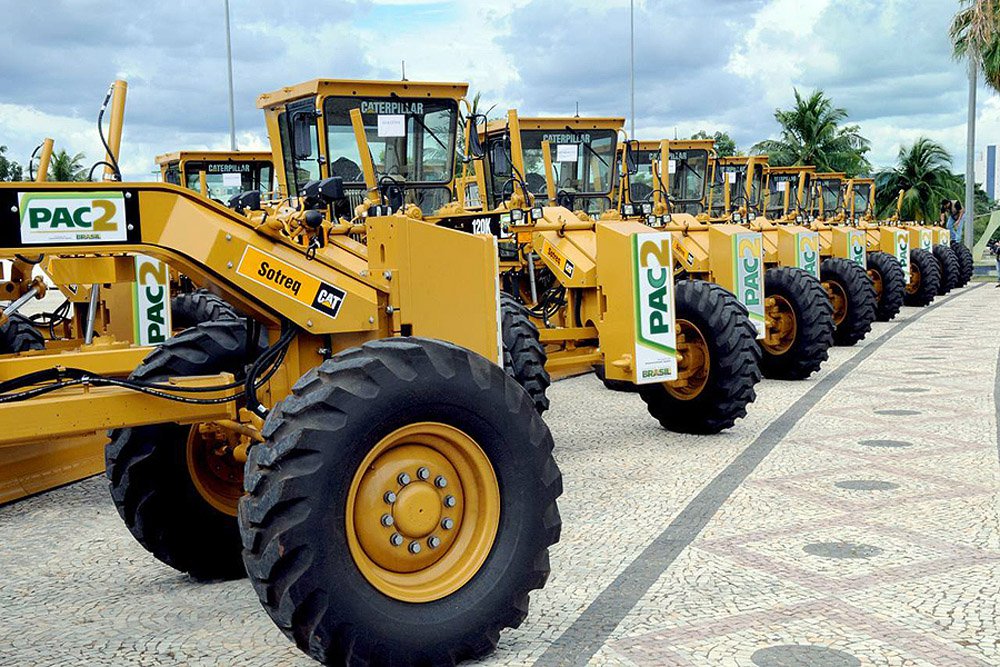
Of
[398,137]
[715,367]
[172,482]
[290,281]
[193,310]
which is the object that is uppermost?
[398,137]

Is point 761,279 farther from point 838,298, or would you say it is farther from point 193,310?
point 193,310

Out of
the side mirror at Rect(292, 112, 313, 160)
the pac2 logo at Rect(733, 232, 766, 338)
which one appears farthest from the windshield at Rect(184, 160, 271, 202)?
the pac2 logo at Rect(733, 232, 766, 338)

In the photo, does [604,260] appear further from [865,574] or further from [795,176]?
[795,176]

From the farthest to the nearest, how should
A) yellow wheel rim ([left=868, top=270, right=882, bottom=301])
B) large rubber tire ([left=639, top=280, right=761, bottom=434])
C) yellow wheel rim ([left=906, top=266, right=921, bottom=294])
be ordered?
yellow wheel rim ([left=906, top=266, right=921, bottom=294]) < yellow wheel rim ([left=868, top=270, right=882, bottom=301]) < large rubber tire ([left=639, top=280, right=761, bottom=434])

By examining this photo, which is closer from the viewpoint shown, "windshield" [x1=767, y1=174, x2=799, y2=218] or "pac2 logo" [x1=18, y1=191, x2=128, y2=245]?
"pac2 logo" [x1=18, y1=191, x2=128, y2=245]

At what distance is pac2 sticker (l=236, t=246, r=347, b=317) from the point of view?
4.39 meters

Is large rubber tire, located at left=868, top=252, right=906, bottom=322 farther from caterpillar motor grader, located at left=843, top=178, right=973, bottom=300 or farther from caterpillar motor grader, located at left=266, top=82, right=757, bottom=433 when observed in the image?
caterpillar motor grader, located at left=266, top=82, right=757, bottom=433

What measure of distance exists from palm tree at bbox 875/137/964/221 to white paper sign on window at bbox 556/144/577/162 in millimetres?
36631

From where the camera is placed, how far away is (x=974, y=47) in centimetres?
3061

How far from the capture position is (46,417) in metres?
4.07

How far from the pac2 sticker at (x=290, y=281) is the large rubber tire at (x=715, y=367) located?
4.52 m

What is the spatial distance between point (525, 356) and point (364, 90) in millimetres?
2500

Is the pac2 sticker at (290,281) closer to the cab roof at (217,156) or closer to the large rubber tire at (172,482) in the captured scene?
the large rubber tire at (172,482)

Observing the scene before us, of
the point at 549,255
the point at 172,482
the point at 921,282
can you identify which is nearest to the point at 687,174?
the point at 549,255
